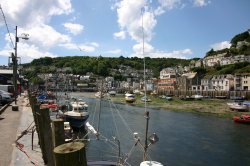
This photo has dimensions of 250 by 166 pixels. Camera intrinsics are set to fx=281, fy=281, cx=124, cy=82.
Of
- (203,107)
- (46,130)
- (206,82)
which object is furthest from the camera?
(206,82)

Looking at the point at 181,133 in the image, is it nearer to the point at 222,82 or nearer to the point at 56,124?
the point at 56,124

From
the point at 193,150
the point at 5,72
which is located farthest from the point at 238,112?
the point at 5,72

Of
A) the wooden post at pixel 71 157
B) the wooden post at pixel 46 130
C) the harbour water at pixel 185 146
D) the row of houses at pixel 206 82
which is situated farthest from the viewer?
the row of houses at pixel 206 82

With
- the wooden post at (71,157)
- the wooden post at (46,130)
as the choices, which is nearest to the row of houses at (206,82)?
the wooden post at (46,130)

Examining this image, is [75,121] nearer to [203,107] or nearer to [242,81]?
[203,107]

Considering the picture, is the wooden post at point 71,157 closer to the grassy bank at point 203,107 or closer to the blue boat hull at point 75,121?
the blue boat hull at point 75,121

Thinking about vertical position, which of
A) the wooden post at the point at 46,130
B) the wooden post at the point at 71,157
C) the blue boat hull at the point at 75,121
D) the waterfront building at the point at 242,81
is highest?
the waterfront building at the point at 242,81

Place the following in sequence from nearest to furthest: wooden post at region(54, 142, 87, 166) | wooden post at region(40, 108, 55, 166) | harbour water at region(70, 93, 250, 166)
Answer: wooden post at region(54, 142, 87, 166), wooden post at region(40, 108, 55, 166), harbour water at region(70, 93, 250, 166)

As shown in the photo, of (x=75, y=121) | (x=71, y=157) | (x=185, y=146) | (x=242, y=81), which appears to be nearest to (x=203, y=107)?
(x=185, y=146)

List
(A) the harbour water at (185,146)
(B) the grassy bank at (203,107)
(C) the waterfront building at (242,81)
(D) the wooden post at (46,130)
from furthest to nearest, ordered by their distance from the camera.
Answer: (C) the waterfront building at (242,81) → (B) the grassy bank at (203,107) → (A) the harbour water at (185,146) → (D) the wooden post at (46,130)

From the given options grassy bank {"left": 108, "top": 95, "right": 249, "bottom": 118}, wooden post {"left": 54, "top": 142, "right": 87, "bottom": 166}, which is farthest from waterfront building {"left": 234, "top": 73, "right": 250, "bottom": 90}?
wooden post {"left": 54, "top": 142, "right": 87, "bottom": 166}

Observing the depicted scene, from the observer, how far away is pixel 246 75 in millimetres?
131875

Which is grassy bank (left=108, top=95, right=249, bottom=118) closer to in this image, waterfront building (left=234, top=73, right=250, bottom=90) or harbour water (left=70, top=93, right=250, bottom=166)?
harbour water (left=70, top=93, right=250, bottom=166)

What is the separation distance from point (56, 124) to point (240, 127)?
47.0 meters
